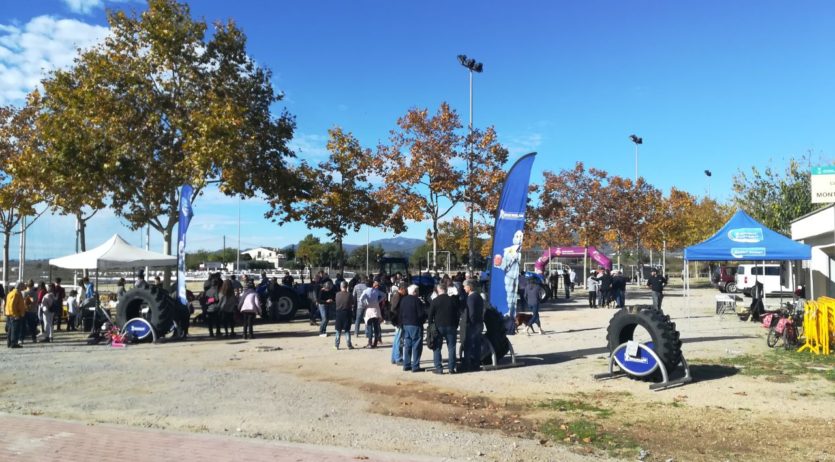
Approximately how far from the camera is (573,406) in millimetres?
8102

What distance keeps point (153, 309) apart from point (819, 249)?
20.6m

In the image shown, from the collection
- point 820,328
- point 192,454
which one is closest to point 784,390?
point 820,328

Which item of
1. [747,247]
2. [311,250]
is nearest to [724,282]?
[747,247]

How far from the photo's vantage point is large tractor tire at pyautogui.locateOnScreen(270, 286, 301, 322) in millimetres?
20234

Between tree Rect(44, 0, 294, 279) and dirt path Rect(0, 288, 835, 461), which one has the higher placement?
tree Rect(44, 0, 294, 279)

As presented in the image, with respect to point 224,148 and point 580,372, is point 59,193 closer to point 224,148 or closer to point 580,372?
point 224,148

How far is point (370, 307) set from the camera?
13727 mm

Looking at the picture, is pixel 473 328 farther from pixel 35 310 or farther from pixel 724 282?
pixel 724 282

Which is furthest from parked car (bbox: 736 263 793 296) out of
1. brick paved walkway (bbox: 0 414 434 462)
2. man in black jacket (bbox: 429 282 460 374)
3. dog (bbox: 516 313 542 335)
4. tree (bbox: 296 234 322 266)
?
tree (bbox: 296 234 322 266)

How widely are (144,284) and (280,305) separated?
601 cm

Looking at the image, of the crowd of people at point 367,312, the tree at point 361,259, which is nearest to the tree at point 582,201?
the crowd of people at point 367,312

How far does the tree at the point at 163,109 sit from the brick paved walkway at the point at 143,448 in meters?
12.0

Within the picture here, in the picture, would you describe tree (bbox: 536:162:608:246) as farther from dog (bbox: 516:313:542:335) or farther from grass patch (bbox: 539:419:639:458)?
grass patch (bbox: 539:419:639:458)

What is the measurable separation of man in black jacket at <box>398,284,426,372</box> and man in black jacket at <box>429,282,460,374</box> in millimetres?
254
